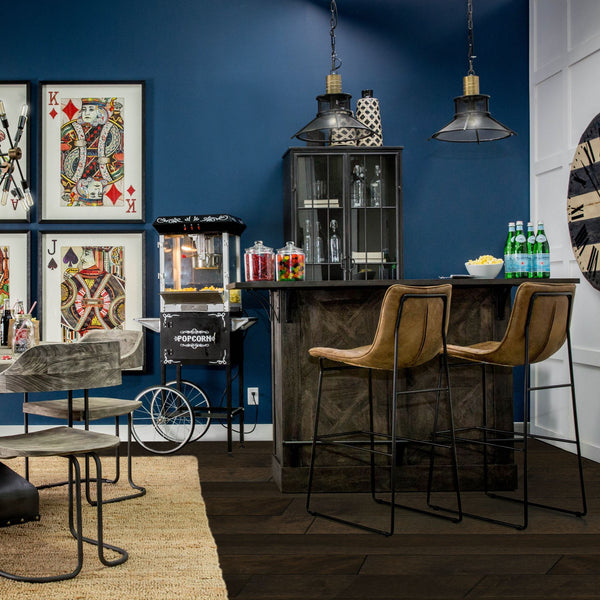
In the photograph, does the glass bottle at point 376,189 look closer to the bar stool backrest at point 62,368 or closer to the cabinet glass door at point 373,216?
the cabinet glass door at point 373,216

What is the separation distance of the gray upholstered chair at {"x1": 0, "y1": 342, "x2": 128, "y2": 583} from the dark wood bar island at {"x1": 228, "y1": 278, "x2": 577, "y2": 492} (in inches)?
44.6

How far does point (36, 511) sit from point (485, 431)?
222 centimetres

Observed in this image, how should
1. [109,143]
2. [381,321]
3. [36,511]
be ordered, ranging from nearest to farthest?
[36,511], [381,321], [109,143]

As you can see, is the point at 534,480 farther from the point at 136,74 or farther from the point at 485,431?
the point at 136,74

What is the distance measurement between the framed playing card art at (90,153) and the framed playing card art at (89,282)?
0.17m

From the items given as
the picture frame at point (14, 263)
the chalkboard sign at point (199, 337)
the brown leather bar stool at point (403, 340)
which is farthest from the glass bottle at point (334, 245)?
the picture frame at point (14, 263)

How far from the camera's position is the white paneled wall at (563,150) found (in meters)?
4.57

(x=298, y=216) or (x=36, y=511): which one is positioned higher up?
(x=298, y=216)

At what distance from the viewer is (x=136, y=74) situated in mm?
5387

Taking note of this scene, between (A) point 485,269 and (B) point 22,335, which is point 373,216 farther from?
(B) point 22,335

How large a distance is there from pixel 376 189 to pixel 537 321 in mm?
2119

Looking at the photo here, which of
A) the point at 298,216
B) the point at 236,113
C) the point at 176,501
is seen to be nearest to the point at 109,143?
the point at 236,113

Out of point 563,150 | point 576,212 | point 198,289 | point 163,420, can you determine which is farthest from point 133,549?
point 563,150

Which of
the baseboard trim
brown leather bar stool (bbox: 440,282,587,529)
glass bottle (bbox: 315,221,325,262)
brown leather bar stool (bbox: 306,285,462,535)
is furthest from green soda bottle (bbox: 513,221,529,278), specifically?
the baseboard trim
